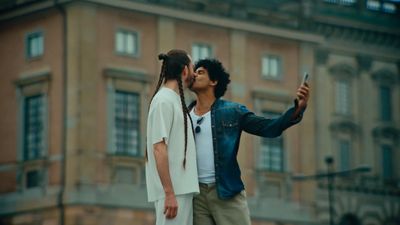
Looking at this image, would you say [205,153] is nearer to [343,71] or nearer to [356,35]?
[343,71]

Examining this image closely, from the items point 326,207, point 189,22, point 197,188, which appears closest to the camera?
point 197,188

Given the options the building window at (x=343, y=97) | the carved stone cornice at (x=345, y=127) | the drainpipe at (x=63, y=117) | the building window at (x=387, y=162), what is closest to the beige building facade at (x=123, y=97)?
the drainpipe at (x=63, y=117)

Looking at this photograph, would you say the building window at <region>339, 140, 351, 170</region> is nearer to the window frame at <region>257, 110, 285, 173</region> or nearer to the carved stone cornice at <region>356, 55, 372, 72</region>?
→ the carved stone cornice at <region>356, 55, 372, 72</region>

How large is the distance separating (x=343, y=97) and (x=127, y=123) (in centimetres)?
1447

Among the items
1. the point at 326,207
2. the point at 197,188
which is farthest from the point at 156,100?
the point at 326,207

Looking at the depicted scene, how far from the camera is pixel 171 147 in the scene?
10.4 m

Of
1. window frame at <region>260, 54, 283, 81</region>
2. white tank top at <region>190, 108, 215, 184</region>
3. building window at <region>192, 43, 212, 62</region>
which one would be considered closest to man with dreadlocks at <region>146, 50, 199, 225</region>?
white tank top at <region>190, 108, 215, 184</region>

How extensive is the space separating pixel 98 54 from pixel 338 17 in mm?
14741

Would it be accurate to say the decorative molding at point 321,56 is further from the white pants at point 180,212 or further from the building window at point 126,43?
the white pants at point 180,212

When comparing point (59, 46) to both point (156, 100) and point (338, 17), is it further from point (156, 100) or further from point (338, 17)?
point (156, 100)

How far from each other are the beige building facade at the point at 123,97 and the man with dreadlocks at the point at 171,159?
4461cm

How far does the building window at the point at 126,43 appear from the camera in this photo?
5712 cm

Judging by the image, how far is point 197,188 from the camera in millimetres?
10344

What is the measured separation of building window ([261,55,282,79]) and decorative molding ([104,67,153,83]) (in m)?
6.74
